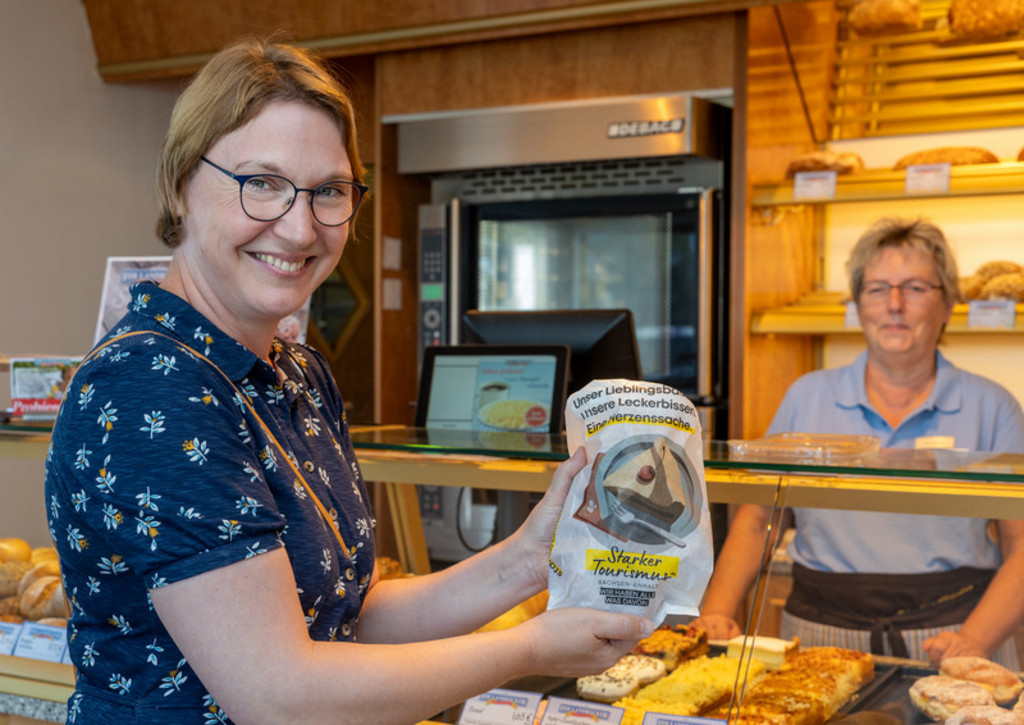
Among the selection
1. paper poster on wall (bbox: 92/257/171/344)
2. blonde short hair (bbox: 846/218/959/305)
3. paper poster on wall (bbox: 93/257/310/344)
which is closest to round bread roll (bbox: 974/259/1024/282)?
blonde short hair (bbox: 846/218/959/305)

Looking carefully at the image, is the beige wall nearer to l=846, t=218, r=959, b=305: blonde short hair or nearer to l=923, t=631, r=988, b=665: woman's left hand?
l=846, t=218, r=959, b=305: blonde short hair

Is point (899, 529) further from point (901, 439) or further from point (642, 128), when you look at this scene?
point (642, 128)

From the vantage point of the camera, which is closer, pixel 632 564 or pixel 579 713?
pixel 632 564

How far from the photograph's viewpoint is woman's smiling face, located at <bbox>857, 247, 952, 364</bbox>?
2.49 m

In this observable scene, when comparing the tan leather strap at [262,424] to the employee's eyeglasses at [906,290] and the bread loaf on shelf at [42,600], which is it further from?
the employee's eyeglasses at [906,290]

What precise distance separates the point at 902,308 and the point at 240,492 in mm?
1915

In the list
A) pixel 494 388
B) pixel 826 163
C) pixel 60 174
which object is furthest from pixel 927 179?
pixel 60 174

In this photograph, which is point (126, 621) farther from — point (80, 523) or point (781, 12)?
point (781, 12)

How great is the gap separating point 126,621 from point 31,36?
3.46 m

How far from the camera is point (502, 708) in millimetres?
1539

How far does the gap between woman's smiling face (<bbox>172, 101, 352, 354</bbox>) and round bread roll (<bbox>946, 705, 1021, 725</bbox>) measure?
3.44 feet

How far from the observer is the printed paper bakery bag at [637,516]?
42.4 inches

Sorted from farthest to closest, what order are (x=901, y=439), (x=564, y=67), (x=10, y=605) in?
(x=564, y=67), (x=901, y=439), (x=10, y=605)

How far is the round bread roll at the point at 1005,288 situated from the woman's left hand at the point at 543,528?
2.25 m
